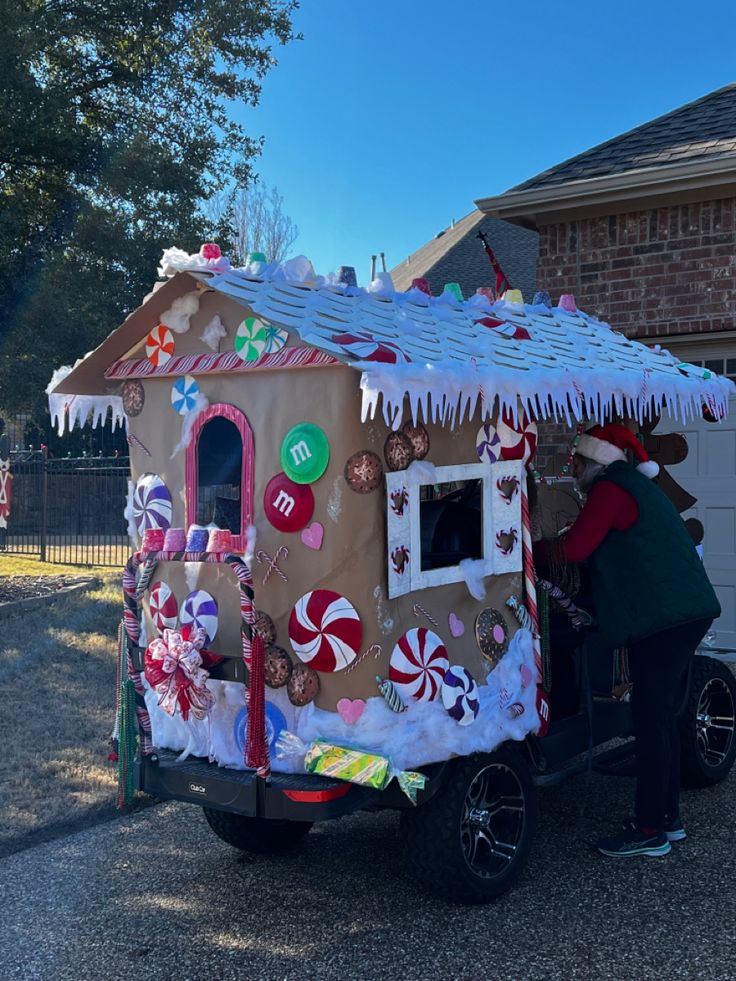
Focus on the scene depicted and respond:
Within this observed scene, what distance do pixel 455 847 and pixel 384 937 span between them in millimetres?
410

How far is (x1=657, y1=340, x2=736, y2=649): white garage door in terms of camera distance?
27.0 ft

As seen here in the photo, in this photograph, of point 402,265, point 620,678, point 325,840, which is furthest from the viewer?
point 402,265

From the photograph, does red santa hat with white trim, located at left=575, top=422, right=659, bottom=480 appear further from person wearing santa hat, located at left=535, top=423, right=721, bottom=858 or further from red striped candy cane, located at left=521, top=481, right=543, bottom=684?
red striped candy cane, located at left=521, top=481, right=543, bottom=684

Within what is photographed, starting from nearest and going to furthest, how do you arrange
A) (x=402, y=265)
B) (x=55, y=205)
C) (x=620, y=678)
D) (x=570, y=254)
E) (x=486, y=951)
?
(x=486, y=951) < (x=620, y=678) < (x=570, y=254) < (x=55, y=205) < (x=402, y=265)

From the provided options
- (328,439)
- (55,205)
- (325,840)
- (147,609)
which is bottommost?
(325,840)

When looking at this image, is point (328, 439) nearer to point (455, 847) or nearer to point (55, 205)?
point (455, 847)

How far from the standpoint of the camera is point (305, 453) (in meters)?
3.74

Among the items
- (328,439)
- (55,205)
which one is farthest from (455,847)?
(55,205)

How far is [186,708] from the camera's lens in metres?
4.00

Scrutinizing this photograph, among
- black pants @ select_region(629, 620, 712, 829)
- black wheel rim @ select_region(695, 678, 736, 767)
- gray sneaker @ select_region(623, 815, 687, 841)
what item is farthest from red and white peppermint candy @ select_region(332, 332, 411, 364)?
black wheel rim @ select_region(695, 678, 736, 767)

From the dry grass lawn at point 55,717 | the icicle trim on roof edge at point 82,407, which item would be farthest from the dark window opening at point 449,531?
the dry grass lawn at point 55,717

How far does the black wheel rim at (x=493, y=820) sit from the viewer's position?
13.0 ft

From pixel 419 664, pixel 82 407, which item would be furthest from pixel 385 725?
pixel 82 407

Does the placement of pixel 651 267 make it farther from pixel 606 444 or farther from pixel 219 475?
pixel 219 475
